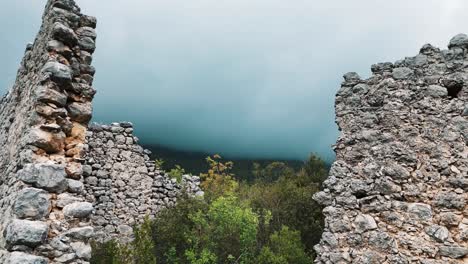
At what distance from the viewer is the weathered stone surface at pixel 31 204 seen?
3721mm

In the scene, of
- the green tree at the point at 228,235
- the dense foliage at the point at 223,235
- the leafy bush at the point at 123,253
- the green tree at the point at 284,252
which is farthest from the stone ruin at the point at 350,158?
the leafy bush at the point at 123,253

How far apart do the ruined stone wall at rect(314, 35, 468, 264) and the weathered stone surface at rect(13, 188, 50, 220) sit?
11.5ft

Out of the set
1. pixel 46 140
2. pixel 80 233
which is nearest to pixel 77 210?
pixel 80 233

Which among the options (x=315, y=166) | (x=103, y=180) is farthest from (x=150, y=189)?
(x=315, y=166)

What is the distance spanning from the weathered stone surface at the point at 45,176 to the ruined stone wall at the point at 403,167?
3.40 m

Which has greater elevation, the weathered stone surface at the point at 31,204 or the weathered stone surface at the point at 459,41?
the weathered stone surface at the point at 459,41

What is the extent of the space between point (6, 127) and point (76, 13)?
2.00 metres

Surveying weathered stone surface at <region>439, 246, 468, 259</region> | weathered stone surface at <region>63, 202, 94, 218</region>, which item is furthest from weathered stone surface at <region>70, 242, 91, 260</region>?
weathered stone surface at <region>439, 246, 468, 259</region>

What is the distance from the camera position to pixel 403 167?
18.1ft

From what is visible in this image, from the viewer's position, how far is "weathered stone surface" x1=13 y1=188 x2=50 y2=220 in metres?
3.72

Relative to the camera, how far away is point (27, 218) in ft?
12.2

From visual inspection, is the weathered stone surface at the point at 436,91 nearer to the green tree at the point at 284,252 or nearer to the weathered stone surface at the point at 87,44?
the weathered stone surface at the point at 87,44

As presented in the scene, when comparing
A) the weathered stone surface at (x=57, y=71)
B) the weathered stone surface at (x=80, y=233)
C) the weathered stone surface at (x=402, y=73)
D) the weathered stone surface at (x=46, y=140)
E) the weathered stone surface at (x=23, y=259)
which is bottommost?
the weathered stone surface at (x=23, y=259)

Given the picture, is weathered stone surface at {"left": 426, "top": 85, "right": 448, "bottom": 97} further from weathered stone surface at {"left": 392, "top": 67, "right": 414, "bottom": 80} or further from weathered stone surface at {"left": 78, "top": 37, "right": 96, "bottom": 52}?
weathered stone surface at {"left": 78, "top": 37, "right": 96, "bottom": 52}
